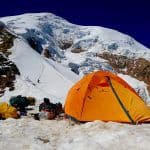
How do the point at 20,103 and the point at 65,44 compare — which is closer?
the point at 20,103

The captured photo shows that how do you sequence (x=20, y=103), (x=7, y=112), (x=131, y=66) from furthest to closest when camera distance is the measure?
1. (x=131, y=66)
2. (x=20, y=103)
3. (x=7, y=112)

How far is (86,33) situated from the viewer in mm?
192375

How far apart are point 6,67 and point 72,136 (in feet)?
69.0

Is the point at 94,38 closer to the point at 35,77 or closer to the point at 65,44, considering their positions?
the point at 65,44

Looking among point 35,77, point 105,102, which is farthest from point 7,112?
point 35,77

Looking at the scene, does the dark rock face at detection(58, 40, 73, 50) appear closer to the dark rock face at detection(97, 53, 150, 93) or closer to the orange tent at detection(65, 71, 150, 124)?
the dark rock face at detection(97, 53, 150, 93)

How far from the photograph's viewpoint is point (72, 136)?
546 inches

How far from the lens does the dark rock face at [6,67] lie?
30703 mm

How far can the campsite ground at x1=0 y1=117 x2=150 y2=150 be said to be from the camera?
12.5 m

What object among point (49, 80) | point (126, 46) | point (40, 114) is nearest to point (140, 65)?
point (126, 46)

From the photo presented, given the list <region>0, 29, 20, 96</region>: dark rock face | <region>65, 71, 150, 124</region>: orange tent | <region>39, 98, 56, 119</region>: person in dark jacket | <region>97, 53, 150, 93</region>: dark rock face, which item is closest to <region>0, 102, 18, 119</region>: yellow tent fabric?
<region>39, 98, 56, 119</region>: person in dark jacket

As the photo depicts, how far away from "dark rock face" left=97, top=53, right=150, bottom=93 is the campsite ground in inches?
5737

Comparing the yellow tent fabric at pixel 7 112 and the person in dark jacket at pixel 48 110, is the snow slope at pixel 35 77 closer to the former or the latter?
the person in dark jacket at pixel 48 110

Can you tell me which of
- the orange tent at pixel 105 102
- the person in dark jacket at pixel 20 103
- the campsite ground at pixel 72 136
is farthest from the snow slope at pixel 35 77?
the campsite ground at pixel 72 136
